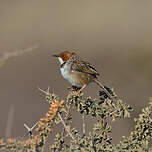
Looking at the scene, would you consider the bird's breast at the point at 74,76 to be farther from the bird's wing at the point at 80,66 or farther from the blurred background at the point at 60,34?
the blurred background at the point at 60,34

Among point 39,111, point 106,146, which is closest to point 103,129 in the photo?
point 106,146

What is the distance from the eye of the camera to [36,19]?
22812mm

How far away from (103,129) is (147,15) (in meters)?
19.4

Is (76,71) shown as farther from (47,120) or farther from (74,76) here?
(47,120)

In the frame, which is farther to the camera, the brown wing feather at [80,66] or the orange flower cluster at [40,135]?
the brown wing feather at [80,66]

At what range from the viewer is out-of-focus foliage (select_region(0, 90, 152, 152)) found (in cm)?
303

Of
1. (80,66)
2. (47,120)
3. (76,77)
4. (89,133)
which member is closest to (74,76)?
(76,77)

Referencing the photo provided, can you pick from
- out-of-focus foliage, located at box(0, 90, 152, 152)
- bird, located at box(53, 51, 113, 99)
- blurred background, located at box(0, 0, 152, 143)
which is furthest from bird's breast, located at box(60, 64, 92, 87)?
blurred background, located at box(0, 0, 152, 143)

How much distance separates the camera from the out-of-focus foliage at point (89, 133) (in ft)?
9.93

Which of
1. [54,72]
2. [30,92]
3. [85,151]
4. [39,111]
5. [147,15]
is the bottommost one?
[85,151]

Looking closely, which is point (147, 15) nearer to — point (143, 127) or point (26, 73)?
point (26, 73)

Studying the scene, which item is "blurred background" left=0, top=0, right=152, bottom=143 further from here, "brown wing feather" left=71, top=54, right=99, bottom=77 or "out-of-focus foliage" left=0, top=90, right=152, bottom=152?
"out-of-focus foliage" left=0, top=90, right=152, bottom=152

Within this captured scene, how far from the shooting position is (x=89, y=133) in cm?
346

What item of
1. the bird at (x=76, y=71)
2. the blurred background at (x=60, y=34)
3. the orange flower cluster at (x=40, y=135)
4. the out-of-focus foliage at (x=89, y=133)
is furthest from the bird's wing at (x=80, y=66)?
the blurred background at (x=60, y=34)
